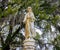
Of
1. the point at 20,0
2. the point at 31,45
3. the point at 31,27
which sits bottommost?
the point at 31,45

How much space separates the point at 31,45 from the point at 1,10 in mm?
2535

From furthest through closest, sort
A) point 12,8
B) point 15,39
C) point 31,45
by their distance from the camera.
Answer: point 15,39 → point 12,8 → point 31,45

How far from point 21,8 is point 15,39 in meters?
1.52

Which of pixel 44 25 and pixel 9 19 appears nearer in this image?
pixel 9 19

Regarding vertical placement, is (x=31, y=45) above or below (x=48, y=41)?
above

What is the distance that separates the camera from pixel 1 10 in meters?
10.5

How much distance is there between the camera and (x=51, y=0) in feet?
37.9

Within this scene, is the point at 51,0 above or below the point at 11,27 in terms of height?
above

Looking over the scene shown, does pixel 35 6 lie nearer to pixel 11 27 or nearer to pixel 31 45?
pixel 11 27

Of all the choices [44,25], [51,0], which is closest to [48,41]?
[44,25]

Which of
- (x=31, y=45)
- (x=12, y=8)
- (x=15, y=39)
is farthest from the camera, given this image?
(x=15, y=39)

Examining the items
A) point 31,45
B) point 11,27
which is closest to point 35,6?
point 11,27

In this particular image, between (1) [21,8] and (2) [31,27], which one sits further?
(1) [21,8]

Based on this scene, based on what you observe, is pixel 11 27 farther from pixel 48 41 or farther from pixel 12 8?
pixel 48 41
